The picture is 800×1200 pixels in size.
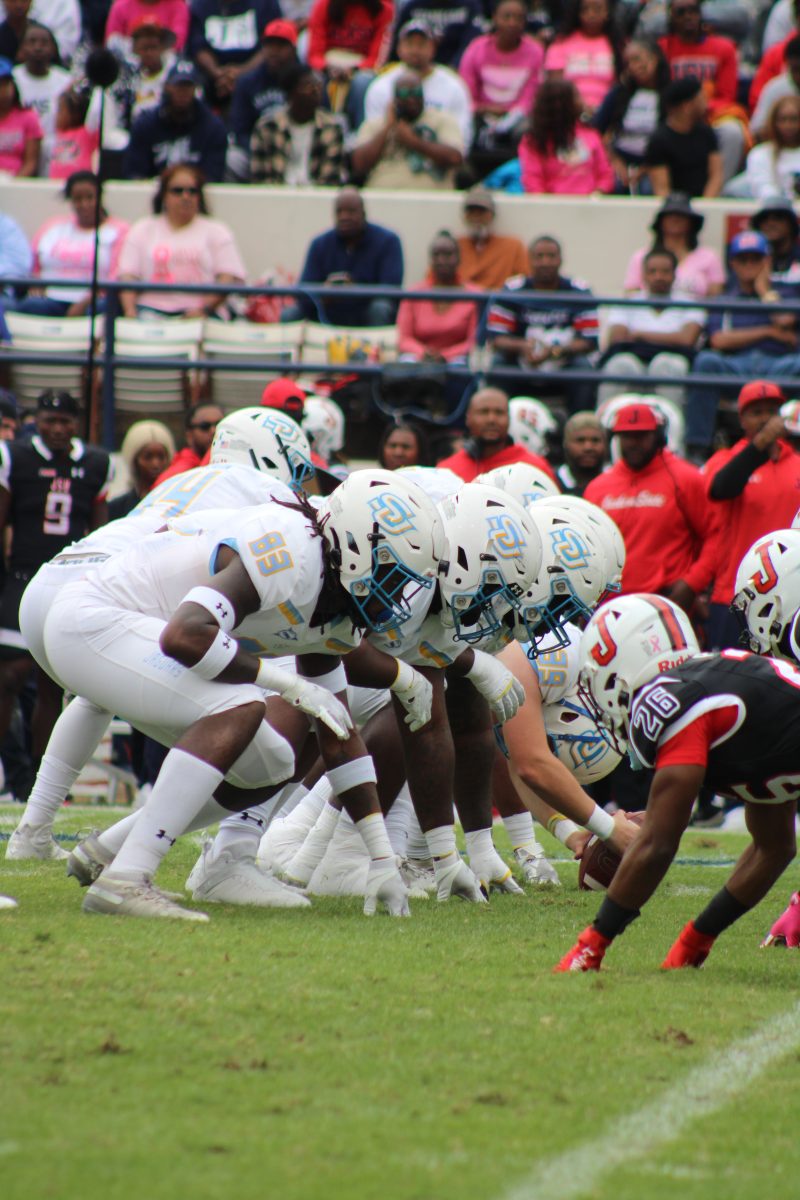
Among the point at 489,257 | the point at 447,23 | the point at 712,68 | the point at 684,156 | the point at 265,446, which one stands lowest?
the point at 265,446

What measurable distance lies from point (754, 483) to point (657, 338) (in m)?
2.86

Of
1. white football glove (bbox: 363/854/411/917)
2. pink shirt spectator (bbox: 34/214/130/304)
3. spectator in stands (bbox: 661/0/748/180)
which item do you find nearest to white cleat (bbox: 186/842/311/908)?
white football glove (bbox: 363/854/411/917)

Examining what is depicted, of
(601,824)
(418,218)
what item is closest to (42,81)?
(418,218)

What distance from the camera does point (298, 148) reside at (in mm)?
14141

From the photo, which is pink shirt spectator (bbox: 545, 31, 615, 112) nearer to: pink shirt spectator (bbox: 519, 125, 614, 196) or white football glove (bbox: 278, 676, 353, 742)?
A: pink shirt spectator (bbox: 519, 125, 614, 196)

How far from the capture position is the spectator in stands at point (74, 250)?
1295 centimetres

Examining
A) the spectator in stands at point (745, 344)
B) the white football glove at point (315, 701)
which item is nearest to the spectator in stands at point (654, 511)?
the spectator in stands at point (745, 344)

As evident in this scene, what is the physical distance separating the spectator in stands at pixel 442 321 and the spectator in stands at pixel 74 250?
7.78ft

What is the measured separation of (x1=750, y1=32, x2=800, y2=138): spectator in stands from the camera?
13.9 metres

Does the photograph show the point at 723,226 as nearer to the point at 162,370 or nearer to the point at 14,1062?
the point at 162,370

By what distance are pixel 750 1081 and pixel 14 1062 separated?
1.57 metres

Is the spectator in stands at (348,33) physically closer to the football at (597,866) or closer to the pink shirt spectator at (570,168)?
the pink shirt spectator at (570,168)

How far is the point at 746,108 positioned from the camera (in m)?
15.4

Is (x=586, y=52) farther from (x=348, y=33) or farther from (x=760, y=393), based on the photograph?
(x=760, y=393)
